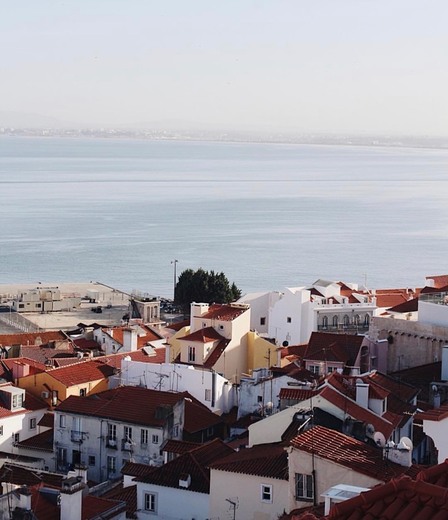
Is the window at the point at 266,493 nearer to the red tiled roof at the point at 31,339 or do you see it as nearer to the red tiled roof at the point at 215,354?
the red tiled roof at the point at 215,354

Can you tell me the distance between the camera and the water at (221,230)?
206 ft

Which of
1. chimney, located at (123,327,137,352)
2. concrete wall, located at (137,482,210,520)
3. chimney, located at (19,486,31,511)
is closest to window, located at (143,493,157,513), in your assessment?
concrete wall, located at (137,482,210,520)

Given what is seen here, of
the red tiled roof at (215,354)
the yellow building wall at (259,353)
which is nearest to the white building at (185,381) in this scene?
the red tiled roof at (215,354)

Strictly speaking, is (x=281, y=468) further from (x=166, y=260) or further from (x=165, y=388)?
(x=166, y=260)

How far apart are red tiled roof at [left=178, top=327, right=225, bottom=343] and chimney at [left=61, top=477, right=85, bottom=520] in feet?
38.5

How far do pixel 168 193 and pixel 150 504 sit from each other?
108 meters

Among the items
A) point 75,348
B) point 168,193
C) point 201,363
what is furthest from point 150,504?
point 168,193

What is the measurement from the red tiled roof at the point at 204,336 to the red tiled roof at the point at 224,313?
28cm

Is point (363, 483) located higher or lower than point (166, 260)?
higher

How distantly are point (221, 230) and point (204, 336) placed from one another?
62042mm

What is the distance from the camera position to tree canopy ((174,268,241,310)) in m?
41.0

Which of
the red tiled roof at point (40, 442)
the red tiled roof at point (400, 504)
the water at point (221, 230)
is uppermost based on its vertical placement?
the red tiled roof at point (400, 504)

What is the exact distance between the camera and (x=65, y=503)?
1009cm

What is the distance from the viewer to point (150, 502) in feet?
40.4
